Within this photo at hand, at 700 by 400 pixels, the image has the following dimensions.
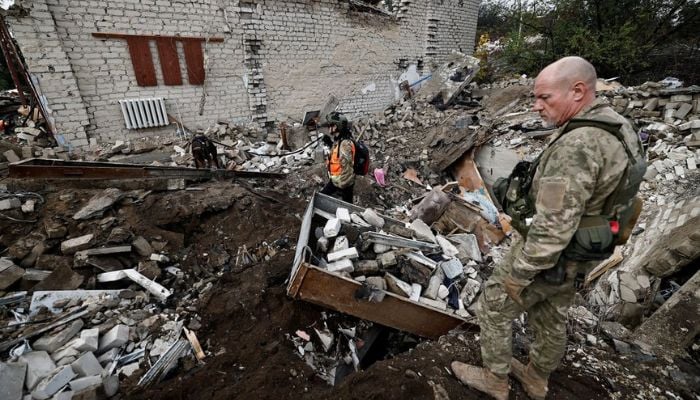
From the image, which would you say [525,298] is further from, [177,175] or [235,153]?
[235,153]

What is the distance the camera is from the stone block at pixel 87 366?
6.84ft

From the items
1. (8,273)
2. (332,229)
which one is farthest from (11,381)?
(332,229)

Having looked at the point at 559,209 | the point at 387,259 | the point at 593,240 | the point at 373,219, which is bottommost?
the point at 387,259

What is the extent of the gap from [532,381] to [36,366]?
3294 mm

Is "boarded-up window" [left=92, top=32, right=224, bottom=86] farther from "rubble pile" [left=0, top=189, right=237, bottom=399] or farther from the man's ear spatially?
the man's ear

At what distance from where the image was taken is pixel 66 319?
2416 mm

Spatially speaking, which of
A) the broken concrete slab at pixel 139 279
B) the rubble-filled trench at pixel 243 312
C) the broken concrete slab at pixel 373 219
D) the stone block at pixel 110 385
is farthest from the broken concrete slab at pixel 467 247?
the stone block at pixel 110 385

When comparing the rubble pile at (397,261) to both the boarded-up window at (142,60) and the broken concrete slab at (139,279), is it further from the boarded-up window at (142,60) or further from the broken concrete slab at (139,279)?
the boarded-up window at (142,60)

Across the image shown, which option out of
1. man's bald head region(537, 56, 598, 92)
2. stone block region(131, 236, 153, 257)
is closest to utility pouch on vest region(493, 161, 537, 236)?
man's bald head region(537, 56, 598, 92)

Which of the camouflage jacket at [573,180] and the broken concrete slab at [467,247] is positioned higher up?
the camouflage jacket at [573,180]

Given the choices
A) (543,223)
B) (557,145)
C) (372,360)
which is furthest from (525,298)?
(372,360)

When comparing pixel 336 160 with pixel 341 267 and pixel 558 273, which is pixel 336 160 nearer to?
pixel 341 267

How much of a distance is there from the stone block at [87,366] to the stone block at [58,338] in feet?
0.98

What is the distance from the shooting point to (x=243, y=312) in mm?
2752
